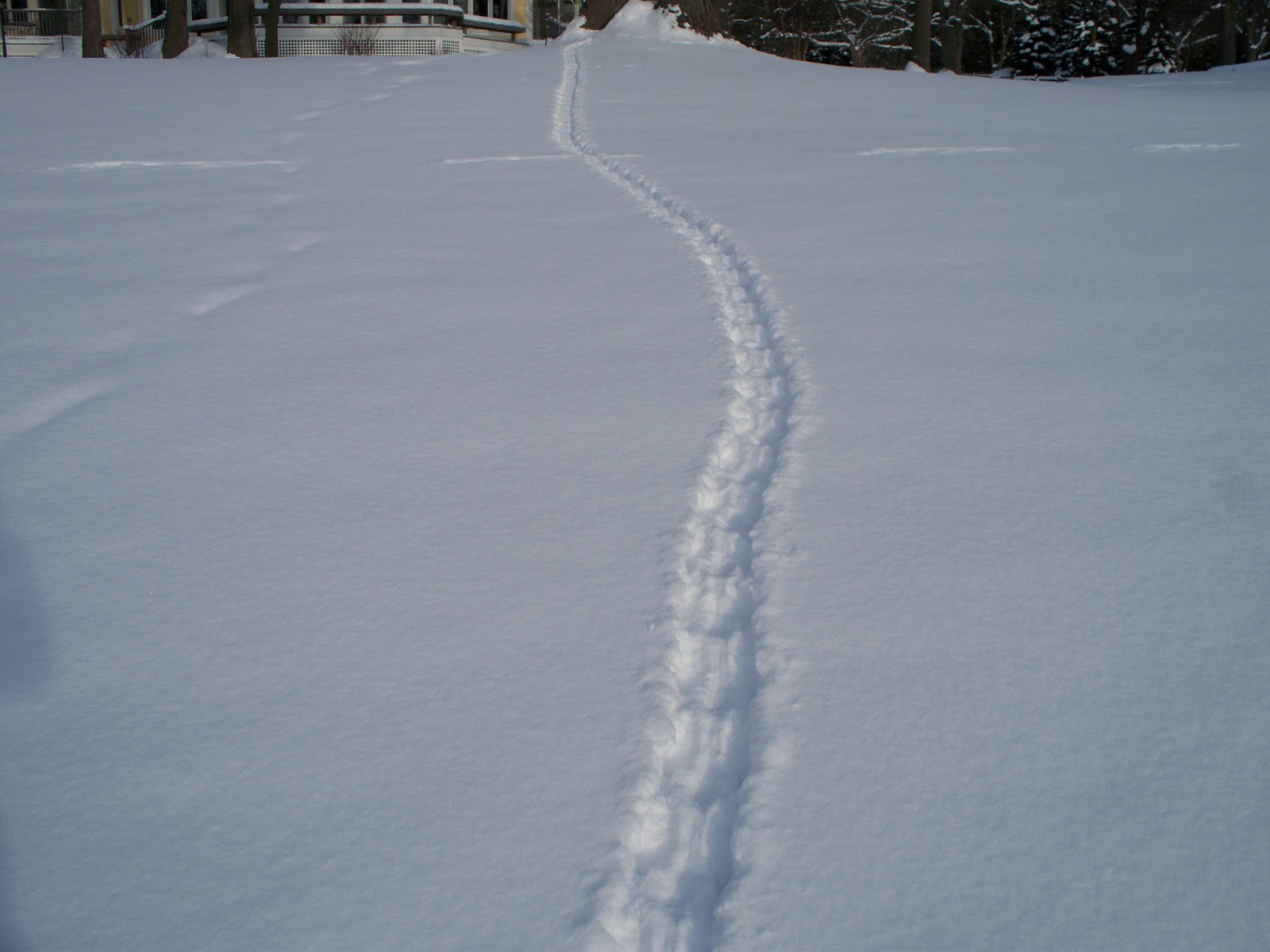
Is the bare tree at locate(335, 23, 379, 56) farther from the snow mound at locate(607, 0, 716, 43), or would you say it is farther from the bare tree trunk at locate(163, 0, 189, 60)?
the snow mound at locate(607, 0, 716, 43)

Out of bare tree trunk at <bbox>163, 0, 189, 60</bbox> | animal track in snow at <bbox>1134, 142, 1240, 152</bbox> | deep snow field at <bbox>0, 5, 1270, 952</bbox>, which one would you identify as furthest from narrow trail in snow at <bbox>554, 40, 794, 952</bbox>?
bare tree trunk at <bbox>163, 0, 189, 60</bbox>

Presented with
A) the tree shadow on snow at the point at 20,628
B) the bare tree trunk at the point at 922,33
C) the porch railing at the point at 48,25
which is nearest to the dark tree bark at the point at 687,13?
the bare tree trunk at the point at 922,33

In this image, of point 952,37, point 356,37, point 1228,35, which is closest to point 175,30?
point 356,37

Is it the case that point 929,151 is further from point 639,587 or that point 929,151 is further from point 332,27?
point 332,27

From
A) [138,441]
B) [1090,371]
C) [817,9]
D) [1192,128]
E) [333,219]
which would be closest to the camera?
[138,441]

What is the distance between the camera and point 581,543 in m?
2.29

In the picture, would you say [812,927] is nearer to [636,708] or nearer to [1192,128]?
[636,708]

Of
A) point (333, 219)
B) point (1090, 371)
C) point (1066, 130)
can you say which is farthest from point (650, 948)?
point (1066, 130)

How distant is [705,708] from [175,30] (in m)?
21.3

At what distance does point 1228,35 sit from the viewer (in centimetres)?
2069

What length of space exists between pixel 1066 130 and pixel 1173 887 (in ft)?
25.0

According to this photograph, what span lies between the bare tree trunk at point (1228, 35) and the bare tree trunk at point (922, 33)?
6.20 metres

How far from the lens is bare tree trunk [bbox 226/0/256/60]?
18.4 metres

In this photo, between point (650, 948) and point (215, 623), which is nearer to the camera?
point (650, 948)
